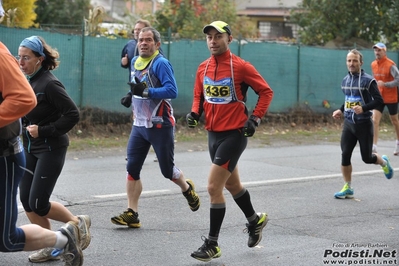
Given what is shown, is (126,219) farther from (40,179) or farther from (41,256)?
(40,179)

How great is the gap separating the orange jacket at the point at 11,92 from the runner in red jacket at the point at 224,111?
2.25 meters

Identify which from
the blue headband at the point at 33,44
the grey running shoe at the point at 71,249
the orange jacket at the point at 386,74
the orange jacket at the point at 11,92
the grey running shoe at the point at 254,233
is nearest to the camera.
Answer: the orange jacket at the point at 11,92

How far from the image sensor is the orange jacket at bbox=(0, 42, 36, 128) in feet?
16.1

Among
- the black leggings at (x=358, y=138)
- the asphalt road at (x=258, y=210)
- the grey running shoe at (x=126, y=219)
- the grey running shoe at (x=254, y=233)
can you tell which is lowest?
the asphalt road at (x=258, y=210)

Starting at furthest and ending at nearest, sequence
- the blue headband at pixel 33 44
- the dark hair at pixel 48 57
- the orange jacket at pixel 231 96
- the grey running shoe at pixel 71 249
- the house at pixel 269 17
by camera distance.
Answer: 1. the house at pixel 269 17
2. the orange jacket at pixel 231 96
3. the dark hair at pixel 48 57
4. the blue headband at pixel 33 44
5. the grey running shoe at pixel 71 249

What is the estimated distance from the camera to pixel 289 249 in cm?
704

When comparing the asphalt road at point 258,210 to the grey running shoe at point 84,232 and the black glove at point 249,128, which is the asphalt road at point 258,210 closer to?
the grey running shoe at point 84,232

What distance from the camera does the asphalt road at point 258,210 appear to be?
677cm

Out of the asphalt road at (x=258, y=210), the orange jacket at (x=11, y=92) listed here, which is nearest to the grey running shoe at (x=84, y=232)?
the asphalt road at (x=258, y=210)

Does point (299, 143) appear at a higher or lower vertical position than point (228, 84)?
lower

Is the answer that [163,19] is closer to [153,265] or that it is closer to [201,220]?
[201,220]

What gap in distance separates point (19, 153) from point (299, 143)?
11.8 meters

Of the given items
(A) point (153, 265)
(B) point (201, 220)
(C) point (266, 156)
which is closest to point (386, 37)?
(C) point (266, 156)

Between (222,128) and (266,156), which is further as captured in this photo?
(266,156)
